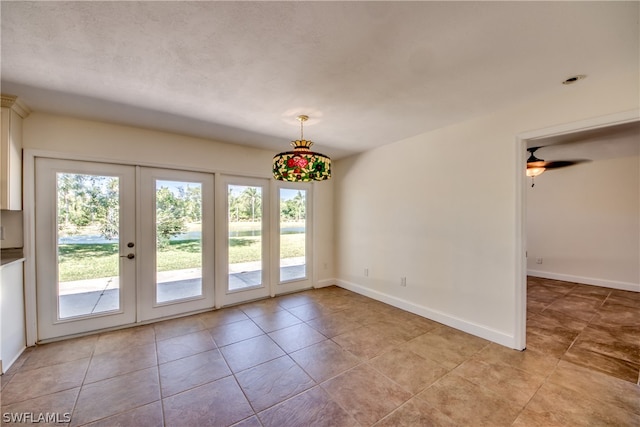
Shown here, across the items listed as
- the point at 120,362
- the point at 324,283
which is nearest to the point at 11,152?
the point at 120,362

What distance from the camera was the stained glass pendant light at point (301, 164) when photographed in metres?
2.31

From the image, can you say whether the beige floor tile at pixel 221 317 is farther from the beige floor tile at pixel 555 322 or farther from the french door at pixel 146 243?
the beige floor tile at pixel 555 322

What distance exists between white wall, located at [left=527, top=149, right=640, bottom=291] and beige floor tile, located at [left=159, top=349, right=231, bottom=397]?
6562 millimetres

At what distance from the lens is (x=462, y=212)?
3.13 meters

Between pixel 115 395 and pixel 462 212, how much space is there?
377 cm

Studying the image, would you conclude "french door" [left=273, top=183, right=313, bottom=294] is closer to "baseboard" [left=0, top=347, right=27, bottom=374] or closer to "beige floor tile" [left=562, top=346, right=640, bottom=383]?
"baseboard" [left=0, top=347, right=27, bottom=374]

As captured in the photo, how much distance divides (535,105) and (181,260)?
14.8ft

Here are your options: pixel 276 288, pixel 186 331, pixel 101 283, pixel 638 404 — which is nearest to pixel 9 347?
pixel 101 283

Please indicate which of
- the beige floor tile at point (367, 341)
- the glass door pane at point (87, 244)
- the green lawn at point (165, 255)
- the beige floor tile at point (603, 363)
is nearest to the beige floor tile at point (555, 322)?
the beige floor tile at point (603, 363)

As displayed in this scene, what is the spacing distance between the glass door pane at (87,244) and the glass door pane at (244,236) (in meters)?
1.38

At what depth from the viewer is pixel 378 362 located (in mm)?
2438

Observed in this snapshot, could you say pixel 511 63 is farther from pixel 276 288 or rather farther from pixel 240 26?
pixel 276 288

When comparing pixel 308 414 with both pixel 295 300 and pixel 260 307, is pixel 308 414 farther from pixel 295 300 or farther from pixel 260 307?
pixel 295 300

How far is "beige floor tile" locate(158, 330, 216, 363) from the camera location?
255 centimetres
